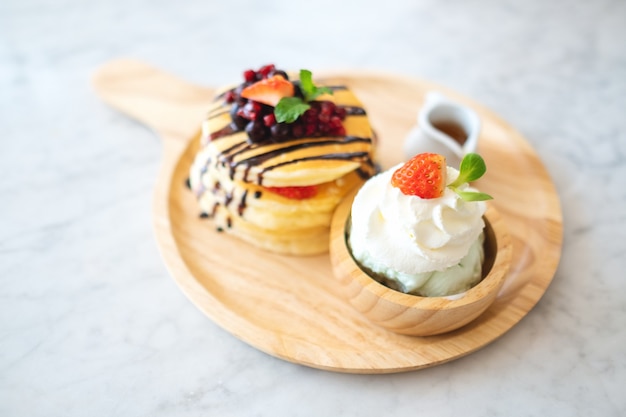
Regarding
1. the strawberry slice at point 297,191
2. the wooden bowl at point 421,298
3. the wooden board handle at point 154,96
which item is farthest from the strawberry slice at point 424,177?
the wooden board handle at point 154,96

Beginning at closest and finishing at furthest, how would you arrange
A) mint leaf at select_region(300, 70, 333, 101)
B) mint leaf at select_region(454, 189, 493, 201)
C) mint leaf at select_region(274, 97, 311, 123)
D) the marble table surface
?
mint leaf at select_region(454, 189, 493, 201)
the marble table surface
mint leaf at select_region(274, 97, 311, 123)
mint leaf at select_region(300, 70, 333, 101)

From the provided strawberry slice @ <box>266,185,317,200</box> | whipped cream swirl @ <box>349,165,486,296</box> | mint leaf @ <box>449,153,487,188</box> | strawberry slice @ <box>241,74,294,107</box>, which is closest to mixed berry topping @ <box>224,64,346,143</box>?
strawberry slice @ <box>241,74,294,107</box>

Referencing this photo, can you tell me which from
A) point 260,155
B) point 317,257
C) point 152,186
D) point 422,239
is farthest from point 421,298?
point 152,186

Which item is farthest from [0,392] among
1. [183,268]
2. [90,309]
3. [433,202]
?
[433,202]

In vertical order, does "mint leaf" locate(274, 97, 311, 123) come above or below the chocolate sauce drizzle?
above

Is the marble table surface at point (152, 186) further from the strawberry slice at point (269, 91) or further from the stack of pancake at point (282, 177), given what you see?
the strawberry slice at point (269, 91)

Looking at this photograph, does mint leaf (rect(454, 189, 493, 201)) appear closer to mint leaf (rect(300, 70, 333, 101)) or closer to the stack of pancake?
the stack of pancake
